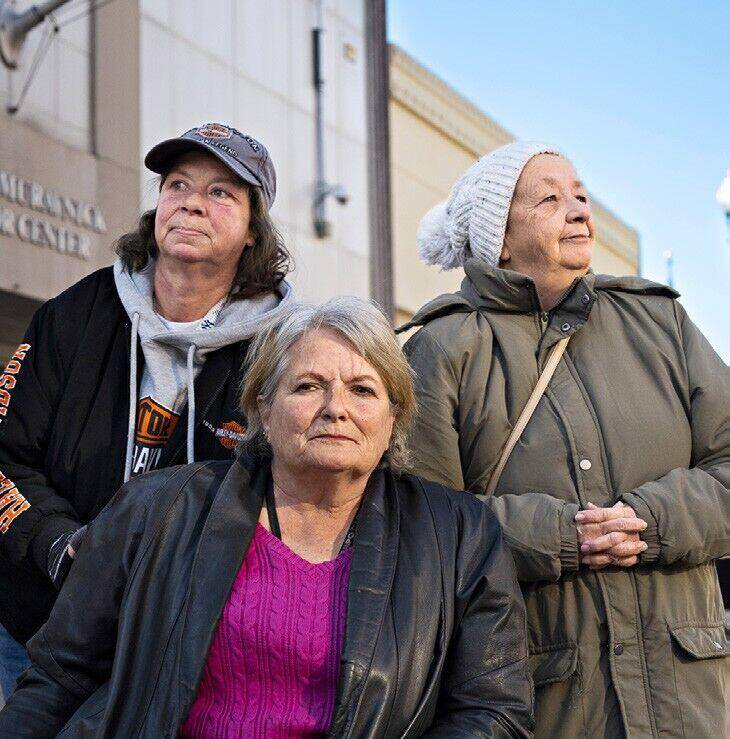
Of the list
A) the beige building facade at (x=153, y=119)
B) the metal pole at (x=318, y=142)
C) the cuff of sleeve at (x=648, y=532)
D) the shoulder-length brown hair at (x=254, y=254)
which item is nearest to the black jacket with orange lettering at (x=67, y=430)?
the shoulder-length brown hair at (x=254, y=254)

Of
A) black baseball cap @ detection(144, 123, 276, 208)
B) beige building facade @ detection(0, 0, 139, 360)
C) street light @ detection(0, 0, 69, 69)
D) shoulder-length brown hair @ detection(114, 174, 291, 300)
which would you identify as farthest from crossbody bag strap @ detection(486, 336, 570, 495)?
street light @ detection(0, 0, 69, 69)

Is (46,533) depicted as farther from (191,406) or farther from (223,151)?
(223,151)

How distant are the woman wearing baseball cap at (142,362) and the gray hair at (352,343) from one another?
0.27 m

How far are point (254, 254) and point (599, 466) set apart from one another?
1.26 metres

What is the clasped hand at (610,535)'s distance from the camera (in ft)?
11.0

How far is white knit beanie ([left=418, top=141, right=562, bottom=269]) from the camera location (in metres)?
3.87

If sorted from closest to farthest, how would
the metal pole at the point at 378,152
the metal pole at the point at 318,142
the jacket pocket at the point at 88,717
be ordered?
the jacket pocket at the point at 88,717, the metal pole at the point at 318,142, the metal pole at the point at 378,152

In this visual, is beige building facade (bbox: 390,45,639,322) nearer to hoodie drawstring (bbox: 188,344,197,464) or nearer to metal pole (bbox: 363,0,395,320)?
metal pole (bbox: 363,0,395,320)

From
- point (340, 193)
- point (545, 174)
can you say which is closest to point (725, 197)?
point (340, 193)

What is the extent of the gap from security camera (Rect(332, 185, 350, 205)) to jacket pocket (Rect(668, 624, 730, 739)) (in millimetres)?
14078

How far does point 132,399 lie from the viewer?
152 inches

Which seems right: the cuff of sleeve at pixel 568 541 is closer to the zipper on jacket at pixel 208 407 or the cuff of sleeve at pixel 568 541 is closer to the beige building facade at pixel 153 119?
the zipper on jacket at pixel 208 407

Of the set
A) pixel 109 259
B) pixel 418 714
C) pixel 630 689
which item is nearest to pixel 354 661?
pixel 418 714

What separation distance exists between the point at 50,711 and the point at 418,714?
2.92 ft
